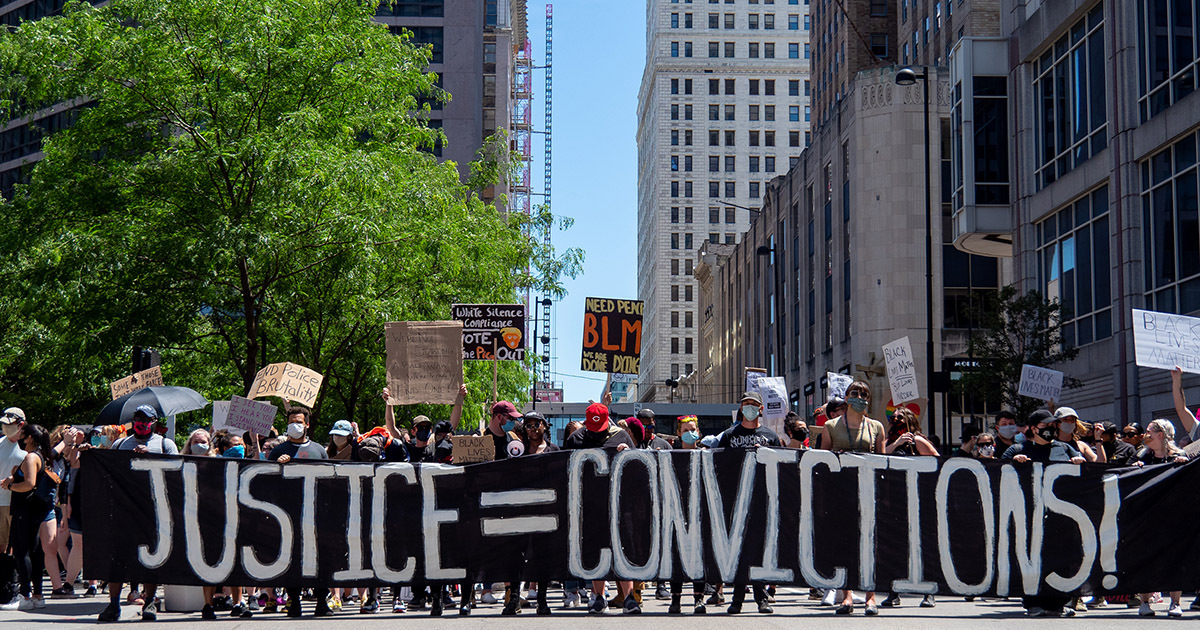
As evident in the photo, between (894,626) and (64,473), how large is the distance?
9.51 m

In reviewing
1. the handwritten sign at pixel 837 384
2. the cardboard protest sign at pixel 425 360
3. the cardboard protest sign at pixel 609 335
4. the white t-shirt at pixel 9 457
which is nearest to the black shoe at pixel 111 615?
the white t-shirt at pixel 9 457

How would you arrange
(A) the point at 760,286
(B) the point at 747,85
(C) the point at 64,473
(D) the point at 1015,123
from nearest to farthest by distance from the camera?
(C) the point at 64,473 → (D) the point at 1015,123 → (A) the point at 760,286 → (B) the point at 747,85

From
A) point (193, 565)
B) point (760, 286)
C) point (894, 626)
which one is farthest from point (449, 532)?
point (760, 286)

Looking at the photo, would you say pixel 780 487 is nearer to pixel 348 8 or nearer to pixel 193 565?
pixel 193 565

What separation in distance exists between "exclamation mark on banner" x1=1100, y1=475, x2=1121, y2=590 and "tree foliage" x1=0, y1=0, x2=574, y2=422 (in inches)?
522

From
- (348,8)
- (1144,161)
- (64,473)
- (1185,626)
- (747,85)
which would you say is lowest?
(1185,626)

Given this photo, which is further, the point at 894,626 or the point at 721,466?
the point at 721,466

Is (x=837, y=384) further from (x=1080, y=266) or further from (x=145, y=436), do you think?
(x=145, y=436)

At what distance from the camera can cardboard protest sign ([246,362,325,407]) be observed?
17.3 meters

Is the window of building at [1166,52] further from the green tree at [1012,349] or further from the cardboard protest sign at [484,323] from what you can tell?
the cardboard protest sign at [484,323]

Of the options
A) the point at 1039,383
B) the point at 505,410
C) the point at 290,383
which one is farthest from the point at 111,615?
Result: the point at 1039,383

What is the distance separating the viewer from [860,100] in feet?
182

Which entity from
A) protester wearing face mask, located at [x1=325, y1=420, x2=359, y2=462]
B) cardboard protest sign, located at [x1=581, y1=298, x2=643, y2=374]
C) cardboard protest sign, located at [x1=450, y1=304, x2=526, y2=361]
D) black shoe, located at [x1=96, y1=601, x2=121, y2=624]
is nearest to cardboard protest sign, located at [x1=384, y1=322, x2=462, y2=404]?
protester wearing face mask, located at [x1=325, y1=420, x2=359, y2=462]

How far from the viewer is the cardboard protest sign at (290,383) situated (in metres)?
17.3
